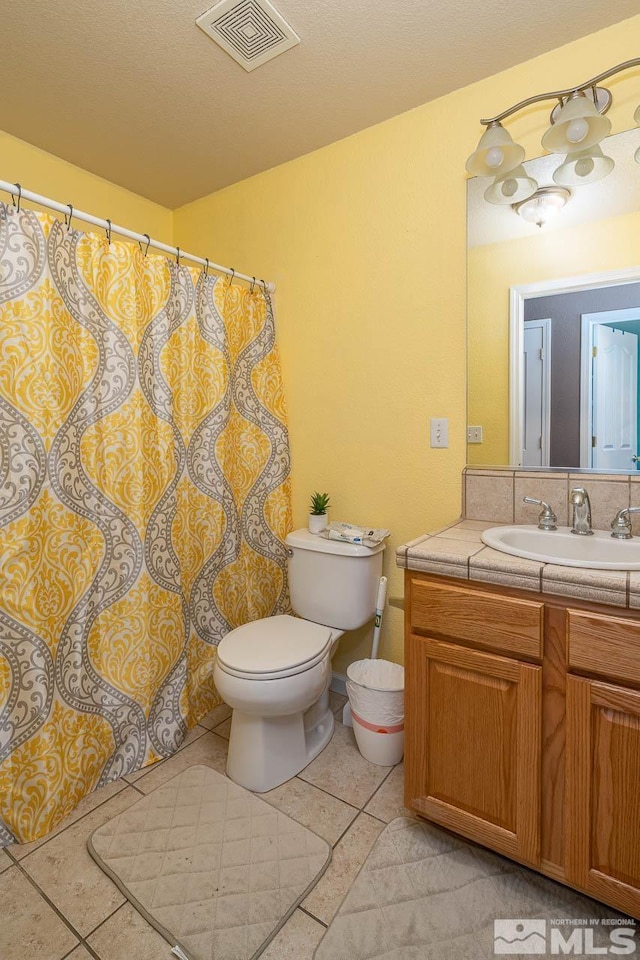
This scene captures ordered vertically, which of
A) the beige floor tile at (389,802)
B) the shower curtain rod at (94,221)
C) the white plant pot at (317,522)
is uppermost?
the shower curtain rod at (94,221)

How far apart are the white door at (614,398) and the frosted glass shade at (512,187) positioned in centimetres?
49

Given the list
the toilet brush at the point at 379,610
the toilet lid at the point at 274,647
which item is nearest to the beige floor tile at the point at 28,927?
the toilet lid at the point at 274,647

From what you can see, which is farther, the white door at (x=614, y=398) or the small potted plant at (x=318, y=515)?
the small potted plant at (x=318, y=515)

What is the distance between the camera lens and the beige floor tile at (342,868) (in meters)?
1.20

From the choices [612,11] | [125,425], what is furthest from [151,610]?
[612,11]

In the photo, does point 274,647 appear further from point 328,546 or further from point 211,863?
point 211,863

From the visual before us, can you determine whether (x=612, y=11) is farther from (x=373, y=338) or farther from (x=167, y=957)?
(x=167, y=957)

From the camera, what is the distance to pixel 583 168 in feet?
4.79

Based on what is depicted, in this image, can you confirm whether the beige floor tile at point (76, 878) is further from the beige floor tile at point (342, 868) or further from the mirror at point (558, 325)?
the mirror at point (558, 325)

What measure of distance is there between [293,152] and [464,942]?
8.90 ft

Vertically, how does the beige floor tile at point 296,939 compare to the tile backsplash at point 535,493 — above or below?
below

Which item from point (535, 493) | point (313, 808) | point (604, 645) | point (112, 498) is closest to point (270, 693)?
point (313, 808)

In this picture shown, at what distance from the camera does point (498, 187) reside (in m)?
1.56

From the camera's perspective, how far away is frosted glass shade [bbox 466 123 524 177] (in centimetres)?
143
